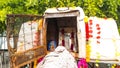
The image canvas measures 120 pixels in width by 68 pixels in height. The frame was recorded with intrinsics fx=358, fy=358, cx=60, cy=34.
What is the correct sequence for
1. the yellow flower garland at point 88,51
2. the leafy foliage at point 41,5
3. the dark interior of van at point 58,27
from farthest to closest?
the leafy foliage at point 41,5 < the dark interior of van at point 58,27 < the yellow flower garland at point 88,51

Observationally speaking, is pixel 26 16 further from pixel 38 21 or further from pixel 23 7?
pixel 23 7

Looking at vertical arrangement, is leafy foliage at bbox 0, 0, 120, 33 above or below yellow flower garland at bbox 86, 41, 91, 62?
above

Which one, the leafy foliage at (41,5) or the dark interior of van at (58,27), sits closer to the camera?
the dark interior of van at (58,27)

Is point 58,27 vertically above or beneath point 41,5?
beneath

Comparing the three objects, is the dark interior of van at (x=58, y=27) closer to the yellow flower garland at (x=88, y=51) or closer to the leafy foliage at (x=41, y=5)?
the leafy foliage at (x=41, y=5)

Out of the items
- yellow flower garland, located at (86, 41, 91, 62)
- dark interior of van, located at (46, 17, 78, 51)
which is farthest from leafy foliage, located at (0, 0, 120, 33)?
yellow flower garland, located at (86, 41, 91, 62)

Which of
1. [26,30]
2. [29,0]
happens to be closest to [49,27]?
[29,0]

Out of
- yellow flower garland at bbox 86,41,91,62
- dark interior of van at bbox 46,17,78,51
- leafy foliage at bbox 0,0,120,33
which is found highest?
leafy foliage at bbox 0,0,120,33

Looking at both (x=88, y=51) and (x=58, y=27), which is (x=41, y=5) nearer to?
(x=58, y=27)

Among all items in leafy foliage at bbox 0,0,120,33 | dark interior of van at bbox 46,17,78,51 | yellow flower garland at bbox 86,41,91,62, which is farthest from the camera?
leafy foliage at bbox 0,0,120,33

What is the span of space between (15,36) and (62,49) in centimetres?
94

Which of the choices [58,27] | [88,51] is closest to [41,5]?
[58,27]

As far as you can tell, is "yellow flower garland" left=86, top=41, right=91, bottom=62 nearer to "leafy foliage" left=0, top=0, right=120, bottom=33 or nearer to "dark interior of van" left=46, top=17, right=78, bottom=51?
"dark interior of van" left=46, top=17, right=78, bottom=51

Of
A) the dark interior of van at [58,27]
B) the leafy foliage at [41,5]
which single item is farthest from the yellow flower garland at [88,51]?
the leafy foliage at [41,5]
